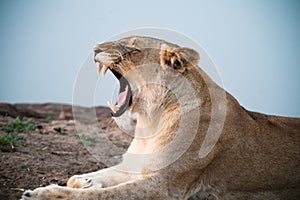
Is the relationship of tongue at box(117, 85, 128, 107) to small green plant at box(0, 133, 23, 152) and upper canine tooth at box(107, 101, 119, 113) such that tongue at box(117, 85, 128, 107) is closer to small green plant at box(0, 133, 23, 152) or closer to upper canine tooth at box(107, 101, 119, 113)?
upper canine tooth at box(107, 101, 119, 113)

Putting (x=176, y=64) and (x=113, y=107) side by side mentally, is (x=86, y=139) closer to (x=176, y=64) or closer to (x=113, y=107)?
(x=113, y=107)

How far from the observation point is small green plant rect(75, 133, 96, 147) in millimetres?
7848

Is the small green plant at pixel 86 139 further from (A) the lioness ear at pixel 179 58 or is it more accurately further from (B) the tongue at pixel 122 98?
(A) the lioness ear at pixel 179 58

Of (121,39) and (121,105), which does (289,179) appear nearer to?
(121,105)

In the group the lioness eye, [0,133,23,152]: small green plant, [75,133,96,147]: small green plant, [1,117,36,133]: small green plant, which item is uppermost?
the lioness eye

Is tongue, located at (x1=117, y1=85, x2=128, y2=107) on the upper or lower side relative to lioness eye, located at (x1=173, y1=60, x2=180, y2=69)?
lower

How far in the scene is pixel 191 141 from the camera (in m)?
4.18

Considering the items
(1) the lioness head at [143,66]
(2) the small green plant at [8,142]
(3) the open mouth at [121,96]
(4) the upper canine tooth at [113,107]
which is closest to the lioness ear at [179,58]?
(1) the lioness head at [143,66]

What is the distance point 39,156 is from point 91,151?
4.61ft

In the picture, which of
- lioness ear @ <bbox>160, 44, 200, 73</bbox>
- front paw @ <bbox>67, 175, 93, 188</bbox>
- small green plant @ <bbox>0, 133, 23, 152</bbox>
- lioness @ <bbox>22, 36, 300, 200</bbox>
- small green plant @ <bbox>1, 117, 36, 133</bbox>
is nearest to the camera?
lioness @ <bbox>22, 36, 300, 200</bbox>

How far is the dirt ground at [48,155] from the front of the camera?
4969 millimetres

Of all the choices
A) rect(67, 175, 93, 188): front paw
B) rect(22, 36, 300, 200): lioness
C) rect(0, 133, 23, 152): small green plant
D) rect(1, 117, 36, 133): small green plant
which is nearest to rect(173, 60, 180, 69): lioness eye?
rect(22, 36, 300, 200): lioness

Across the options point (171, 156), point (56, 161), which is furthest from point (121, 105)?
point (56, 161)

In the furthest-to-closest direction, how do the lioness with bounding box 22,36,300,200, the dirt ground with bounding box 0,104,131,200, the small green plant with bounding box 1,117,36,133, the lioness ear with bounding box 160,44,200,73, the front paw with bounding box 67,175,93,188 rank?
the small green plant with bounding box 1,117,36,133 → the dirt ground with bounding box 0,104,131,200 → the front paw with bounding box 67,175,93,188 → the lioness ear with bounding box 160,44,200,73 → the lioness with bounding box 22,36,300,200
